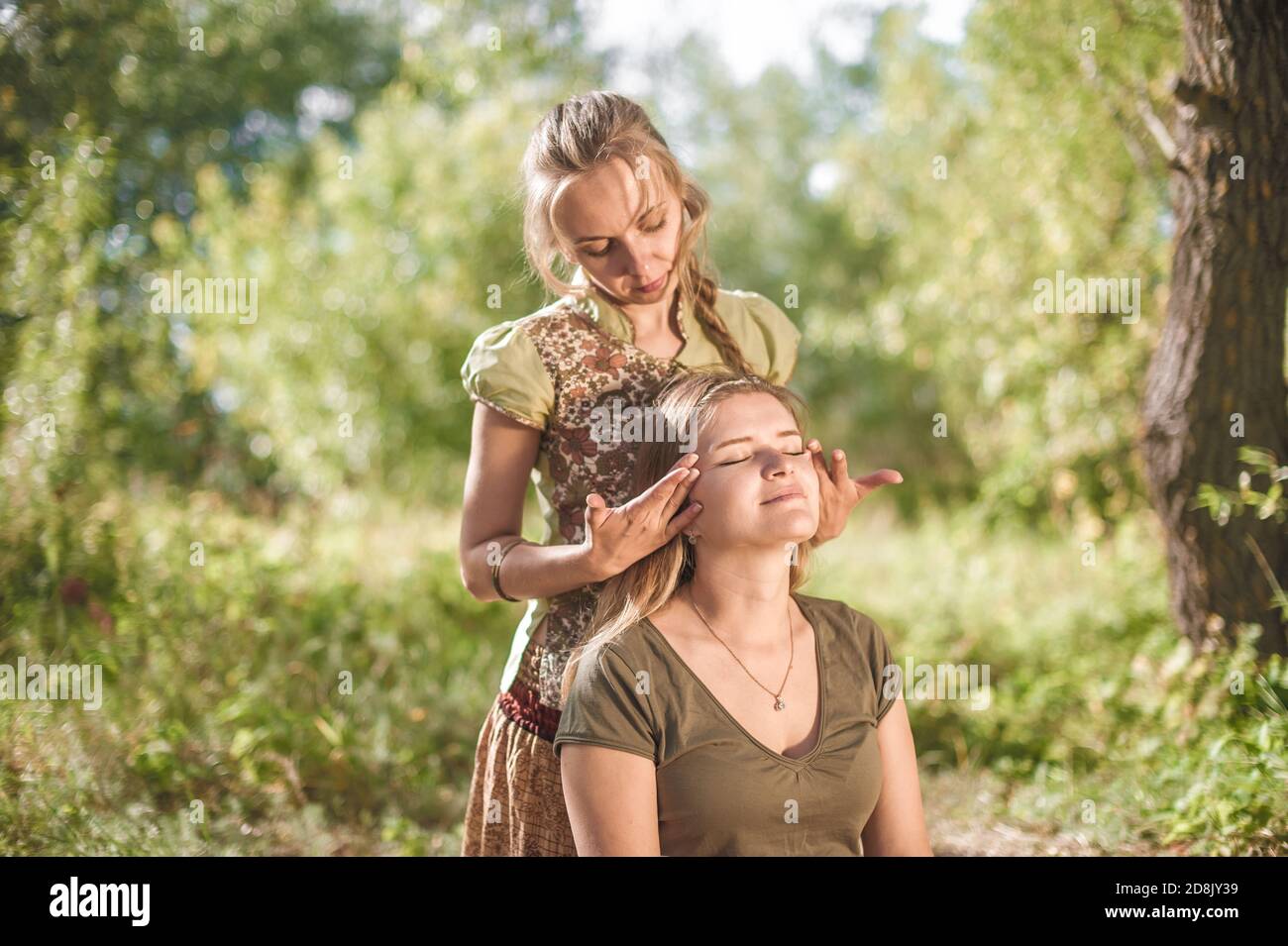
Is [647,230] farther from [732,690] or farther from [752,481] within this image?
[732,690]

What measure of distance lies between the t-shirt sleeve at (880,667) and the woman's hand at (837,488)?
0.71 feet

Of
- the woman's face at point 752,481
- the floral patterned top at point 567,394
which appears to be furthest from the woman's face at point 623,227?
the woman's face at point 752,481

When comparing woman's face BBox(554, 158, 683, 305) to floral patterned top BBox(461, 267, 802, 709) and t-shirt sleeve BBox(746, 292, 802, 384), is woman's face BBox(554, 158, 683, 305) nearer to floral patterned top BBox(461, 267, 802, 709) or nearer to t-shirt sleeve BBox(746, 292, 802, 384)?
floral patterned top BBox(461, 267, 802, 709)

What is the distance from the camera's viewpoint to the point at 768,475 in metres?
2.17

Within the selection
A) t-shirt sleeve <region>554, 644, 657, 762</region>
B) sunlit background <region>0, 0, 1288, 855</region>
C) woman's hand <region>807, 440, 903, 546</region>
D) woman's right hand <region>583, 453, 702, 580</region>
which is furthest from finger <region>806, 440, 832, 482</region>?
sunlit background <region>0, 0, 1288, 855</region>

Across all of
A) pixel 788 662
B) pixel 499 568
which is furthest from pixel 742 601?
pixel 499 568

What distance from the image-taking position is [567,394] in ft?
7.75

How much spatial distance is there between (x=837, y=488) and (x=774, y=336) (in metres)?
0.52

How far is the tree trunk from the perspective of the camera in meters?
3.62

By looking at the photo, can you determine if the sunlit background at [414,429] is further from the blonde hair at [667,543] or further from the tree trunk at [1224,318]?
the blonde hair at [667,543]

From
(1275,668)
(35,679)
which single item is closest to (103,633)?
(35,679)

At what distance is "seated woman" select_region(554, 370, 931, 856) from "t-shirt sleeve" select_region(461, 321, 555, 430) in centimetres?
24

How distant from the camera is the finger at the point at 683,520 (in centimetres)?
219
